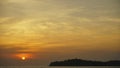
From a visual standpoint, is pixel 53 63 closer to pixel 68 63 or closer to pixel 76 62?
pixel 68 63

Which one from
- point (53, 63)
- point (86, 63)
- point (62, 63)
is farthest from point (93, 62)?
point (53, 63)

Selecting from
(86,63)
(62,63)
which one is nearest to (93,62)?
(86,63)

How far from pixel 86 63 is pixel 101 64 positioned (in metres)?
5.16

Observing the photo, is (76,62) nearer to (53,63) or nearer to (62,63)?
(62,63)

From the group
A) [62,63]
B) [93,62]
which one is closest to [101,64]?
[93,62]

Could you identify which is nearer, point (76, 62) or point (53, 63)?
point (76, 62)

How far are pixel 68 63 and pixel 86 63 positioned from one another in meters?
13.1

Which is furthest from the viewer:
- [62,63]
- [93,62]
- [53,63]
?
[53,63]

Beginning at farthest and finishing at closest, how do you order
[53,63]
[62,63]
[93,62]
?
[53,63] < [62,63] < [93,62]

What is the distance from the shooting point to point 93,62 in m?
111

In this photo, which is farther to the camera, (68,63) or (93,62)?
(68,63)

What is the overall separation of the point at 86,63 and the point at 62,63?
11.9 metres

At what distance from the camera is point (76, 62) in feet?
368

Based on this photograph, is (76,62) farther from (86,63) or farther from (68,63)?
(68,63)
